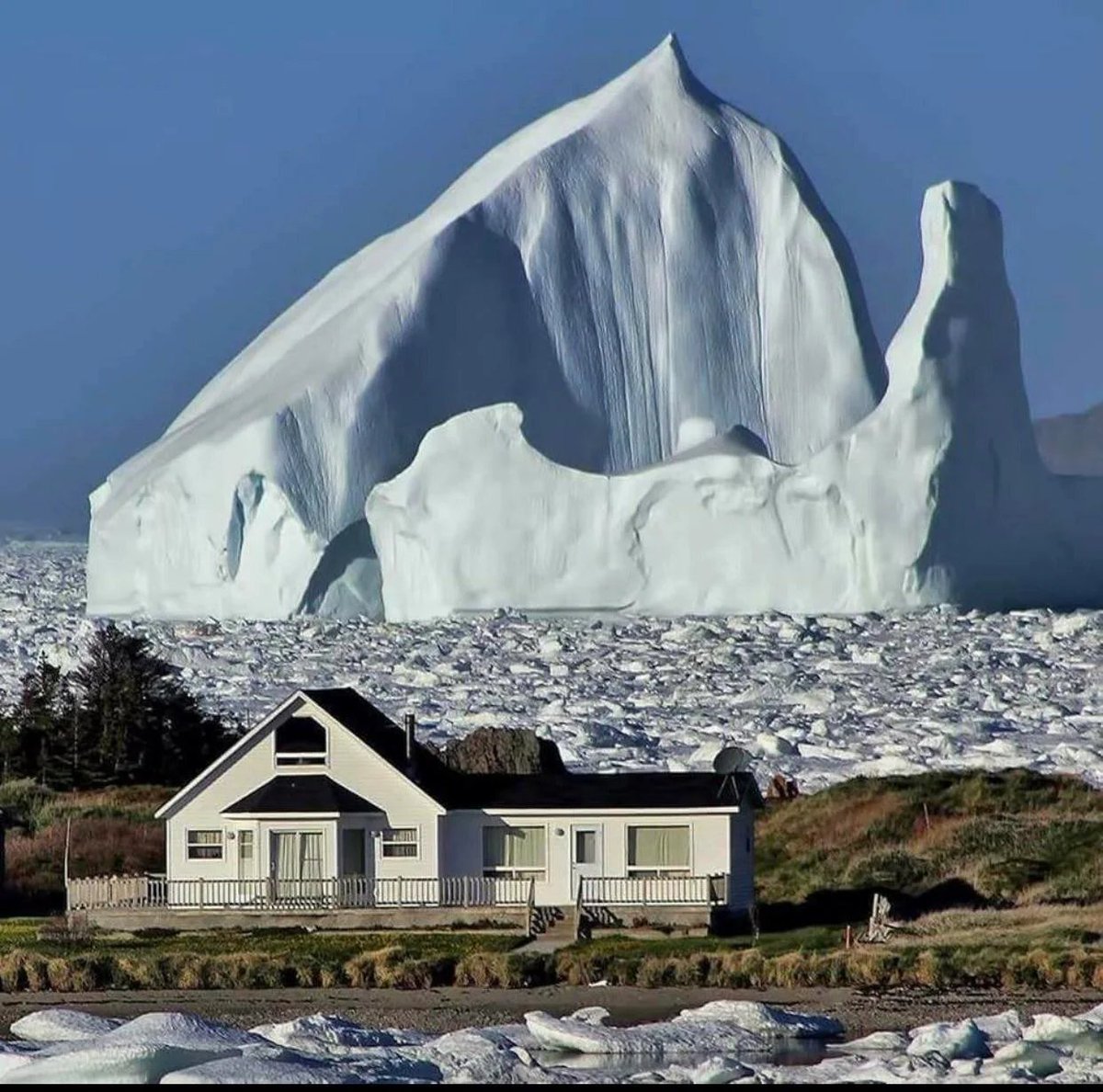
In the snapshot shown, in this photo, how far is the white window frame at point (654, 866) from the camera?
19.9 m

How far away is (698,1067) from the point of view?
13.4m

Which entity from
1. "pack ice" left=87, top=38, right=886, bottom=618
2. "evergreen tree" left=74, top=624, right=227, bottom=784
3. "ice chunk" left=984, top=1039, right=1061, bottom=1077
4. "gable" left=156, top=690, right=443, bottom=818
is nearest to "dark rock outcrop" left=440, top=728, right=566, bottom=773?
"evergreen tree" left=74, top=624, right=227, bottom=784

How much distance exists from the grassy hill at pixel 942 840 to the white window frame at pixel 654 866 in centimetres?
139

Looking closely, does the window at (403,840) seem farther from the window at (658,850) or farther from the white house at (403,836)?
the window at (658,850)

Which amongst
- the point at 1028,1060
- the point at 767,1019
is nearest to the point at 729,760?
the point at 767,1019

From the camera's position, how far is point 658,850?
787 inches

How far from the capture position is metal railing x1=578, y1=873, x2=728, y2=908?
64.0 ft

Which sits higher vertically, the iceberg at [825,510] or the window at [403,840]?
the iceberg at [825,510]

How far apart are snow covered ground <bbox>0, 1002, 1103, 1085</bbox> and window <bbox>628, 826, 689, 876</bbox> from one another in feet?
15.5

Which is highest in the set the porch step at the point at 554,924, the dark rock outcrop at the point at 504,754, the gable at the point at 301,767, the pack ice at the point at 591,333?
the pack ice at the point at 591,333

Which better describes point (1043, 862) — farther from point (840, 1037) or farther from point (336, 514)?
point (336, 514)

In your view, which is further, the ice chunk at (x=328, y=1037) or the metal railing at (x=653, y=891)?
the metal railing at (x=653, y=891)

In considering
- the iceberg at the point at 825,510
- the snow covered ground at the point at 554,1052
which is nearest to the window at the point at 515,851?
the snow covered ground at the point at 554,1052

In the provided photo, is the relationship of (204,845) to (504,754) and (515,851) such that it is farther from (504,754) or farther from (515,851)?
(504,754)
